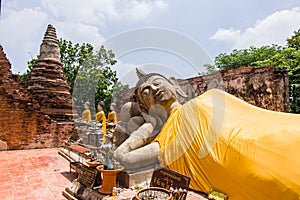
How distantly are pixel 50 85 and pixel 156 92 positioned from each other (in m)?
7.17

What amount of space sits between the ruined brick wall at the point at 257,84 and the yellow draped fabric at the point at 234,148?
1.88 metres

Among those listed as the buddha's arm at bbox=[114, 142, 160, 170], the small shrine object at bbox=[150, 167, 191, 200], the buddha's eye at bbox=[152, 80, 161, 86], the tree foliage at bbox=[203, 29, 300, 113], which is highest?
the tree foliage at bbox=[203, 29, 300, 113]

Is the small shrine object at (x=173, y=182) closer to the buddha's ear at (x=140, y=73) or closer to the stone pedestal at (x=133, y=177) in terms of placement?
the stone pedestal at (x=133, y=177)

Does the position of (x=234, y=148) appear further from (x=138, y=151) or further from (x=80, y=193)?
(x=80, y=193)

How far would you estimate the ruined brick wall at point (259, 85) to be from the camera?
18.3ft

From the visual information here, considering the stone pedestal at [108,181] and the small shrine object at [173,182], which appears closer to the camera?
the small shrine object at [173,182]

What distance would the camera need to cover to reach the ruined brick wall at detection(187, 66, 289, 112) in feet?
18.3

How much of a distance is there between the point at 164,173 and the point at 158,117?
1.30 meters

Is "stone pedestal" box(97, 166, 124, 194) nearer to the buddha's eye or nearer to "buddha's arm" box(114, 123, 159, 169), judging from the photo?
"buddha's arm" box(114, 123, 159, 169)

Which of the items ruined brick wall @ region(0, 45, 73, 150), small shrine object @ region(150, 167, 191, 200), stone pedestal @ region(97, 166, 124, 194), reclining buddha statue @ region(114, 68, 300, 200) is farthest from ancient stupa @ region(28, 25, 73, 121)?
small shrine object @ region(150, 167, 191, 200)

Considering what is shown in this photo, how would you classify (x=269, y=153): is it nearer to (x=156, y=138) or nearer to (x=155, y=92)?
(x=156, y=138)

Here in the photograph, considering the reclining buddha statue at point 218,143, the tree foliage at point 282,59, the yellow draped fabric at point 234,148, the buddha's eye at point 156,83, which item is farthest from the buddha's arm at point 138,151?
the tree foliage at point 282,59

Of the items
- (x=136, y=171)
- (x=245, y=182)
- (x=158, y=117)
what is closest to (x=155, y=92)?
(x=158, y=117)

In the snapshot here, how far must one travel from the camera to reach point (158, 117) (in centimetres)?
388
